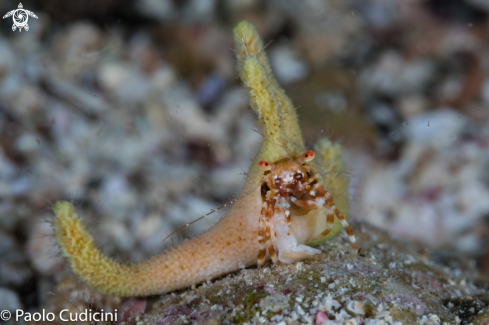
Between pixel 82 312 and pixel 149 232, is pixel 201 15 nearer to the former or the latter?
pixel 149 232

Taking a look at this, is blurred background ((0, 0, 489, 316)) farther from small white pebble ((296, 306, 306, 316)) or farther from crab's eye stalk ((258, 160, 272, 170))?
small white pebble ((296, 306, 306, 316))

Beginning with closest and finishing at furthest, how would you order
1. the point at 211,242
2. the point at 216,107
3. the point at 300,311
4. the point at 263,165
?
the point at 300,311, the point at 263,165, the point at 211,242, the point at 216,107

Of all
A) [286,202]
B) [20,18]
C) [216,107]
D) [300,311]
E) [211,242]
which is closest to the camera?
[300,311]

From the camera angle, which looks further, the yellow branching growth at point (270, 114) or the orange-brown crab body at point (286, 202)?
the orange-brown crab body at point (286, 202)

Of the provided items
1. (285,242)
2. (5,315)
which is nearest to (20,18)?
(5,315)

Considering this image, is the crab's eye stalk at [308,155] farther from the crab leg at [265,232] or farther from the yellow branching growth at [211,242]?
the crab leg at [265,232]

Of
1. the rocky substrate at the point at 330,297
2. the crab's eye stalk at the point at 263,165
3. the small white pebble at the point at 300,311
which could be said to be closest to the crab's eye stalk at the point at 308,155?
the crab's eye stalk at the point at 263,165

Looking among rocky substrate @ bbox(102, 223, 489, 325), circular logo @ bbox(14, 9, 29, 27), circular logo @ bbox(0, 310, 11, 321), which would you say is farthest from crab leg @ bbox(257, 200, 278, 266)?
circular logo @ bbox(14, 9, 29, 27)

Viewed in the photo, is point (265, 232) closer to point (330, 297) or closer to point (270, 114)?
point (330, 297)

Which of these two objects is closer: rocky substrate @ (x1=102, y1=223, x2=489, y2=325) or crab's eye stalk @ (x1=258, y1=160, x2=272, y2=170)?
rocky substrate @ (x1=102, y1=223, x2=489, y2=325)
